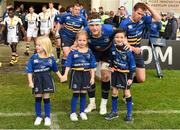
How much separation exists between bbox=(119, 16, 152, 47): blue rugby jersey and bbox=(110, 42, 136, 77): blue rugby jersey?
2.25 ft

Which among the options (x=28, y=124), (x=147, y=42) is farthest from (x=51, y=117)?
(x=147, y=42)

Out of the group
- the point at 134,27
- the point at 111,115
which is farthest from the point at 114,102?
the point at 134,27

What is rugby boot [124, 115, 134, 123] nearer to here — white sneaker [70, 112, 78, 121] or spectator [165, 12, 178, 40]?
white sneaker [70, 112, 78, 121]

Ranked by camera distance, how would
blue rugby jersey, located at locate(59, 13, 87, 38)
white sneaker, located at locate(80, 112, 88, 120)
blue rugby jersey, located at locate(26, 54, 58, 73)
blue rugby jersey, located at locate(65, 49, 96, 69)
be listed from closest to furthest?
blue rugby jersey, located at locate(26, 54, 58, 73), blue rugby jersey, located at locate(65, 49, 96, 69), white sneaker, located at locate(80, 112, 88, 120), blue rugby jersey, located at locate(59, 13, 87, 38)

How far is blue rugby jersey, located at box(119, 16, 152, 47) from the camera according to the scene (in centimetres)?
809

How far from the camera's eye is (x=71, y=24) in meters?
10.7

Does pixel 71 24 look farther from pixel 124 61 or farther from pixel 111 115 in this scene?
pixel 111 115

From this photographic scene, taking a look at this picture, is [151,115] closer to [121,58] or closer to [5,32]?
[121,58]

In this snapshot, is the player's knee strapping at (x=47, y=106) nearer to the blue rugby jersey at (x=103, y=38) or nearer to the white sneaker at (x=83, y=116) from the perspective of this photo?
the white sneaker at (x=83, y=116)

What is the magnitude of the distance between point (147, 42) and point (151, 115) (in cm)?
568

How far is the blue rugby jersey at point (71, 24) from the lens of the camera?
10.6m

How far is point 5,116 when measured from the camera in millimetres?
7766

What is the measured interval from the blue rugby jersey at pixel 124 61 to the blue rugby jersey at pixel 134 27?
2.25ft

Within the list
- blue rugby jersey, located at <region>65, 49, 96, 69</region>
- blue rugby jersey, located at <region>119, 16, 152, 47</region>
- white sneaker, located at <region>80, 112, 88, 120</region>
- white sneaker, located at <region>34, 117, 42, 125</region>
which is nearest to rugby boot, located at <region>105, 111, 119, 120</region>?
white sneaker, located at <region>80, 112, 88, 120</region>
